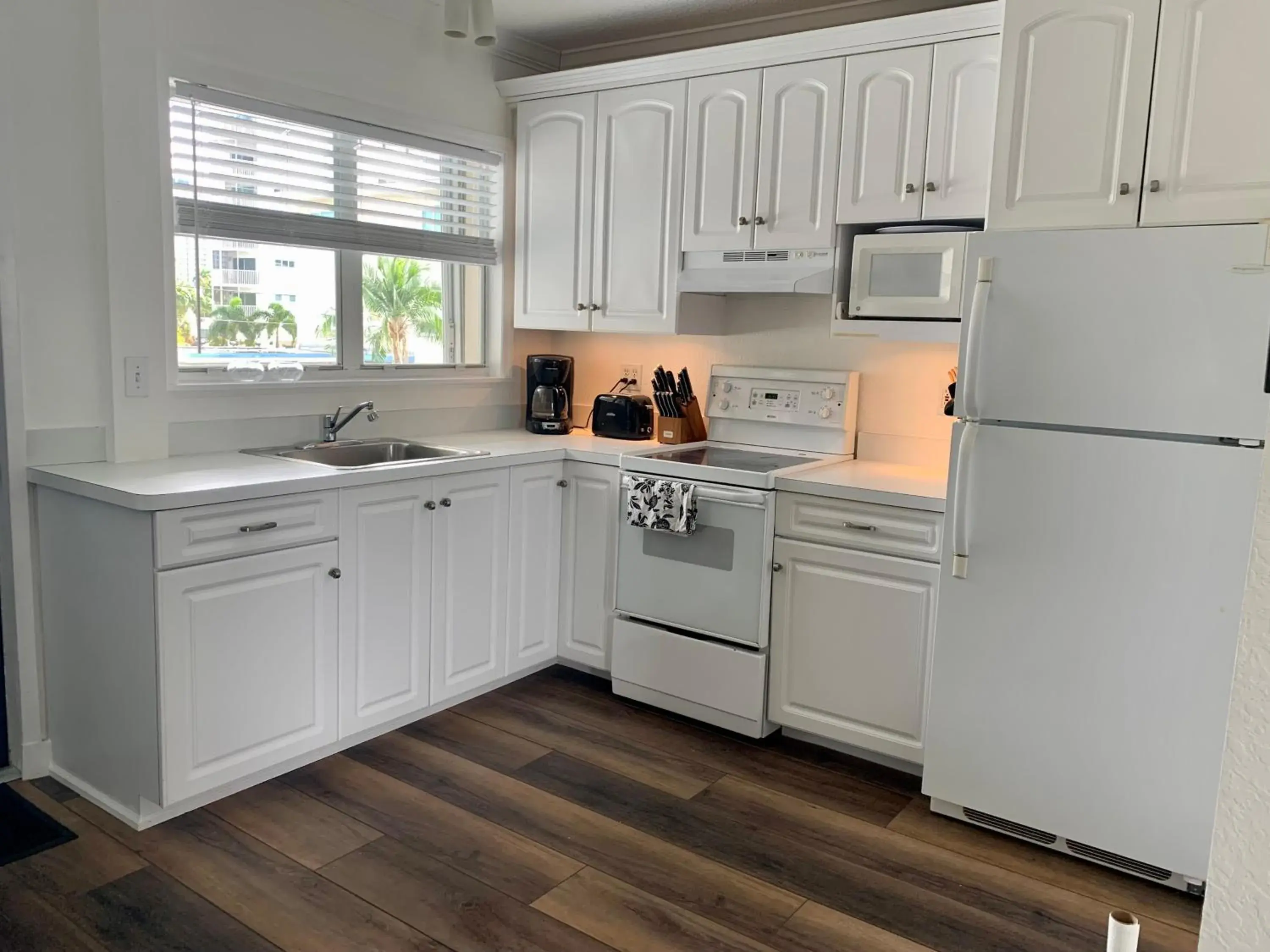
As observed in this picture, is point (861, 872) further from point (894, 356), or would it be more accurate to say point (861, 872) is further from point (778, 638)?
point (894, 356)

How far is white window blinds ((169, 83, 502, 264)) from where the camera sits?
302 cm

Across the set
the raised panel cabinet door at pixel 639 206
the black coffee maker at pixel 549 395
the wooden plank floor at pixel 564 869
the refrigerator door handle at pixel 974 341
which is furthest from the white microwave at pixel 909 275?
the wooden plank floor at pixel 564 869

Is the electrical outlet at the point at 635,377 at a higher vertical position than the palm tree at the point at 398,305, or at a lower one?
lower

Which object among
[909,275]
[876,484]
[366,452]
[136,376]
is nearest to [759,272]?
[909,275]

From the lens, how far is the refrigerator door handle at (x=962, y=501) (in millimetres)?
2564

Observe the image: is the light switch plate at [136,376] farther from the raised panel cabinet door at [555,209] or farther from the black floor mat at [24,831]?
the raised panel cabinet door at [555,209]

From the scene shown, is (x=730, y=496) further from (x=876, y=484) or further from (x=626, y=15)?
(x=626, y=15)

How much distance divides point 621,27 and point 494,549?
2192 millimetres

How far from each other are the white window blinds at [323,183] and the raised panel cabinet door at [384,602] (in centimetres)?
103

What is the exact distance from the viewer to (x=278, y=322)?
→ 3391 mm

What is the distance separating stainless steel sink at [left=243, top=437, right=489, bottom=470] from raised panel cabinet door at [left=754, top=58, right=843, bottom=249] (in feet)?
4.32

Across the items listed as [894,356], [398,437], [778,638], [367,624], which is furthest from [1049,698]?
[398,437]

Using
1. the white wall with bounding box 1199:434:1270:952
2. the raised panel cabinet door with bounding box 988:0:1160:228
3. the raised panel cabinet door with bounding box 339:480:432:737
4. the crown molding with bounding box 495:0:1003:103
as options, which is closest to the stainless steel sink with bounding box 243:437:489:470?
the raised panel cabinet door with bounding box 339:480:432:737

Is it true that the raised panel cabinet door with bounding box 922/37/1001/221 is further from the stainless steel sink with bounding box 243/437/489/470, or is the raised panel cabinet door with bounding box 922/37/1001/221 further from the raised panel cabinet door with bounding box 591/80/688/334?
the stainless steel sink with bounding box 243/437/489/470
